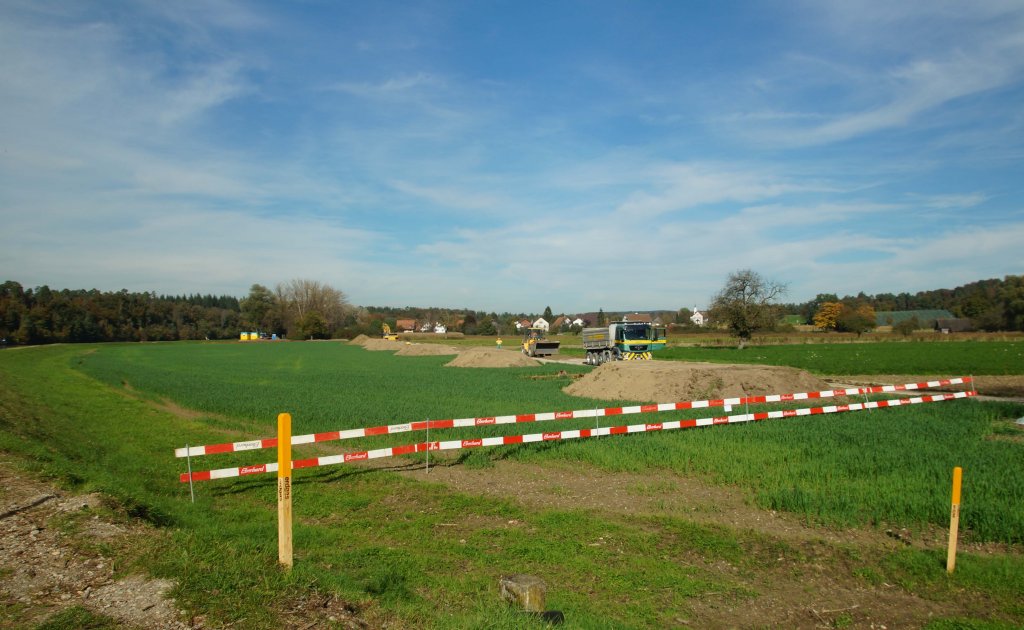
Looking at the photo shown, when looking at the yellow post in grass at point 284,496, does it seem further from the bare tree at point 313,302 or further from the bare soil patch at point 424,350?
the bare tree at point 313,302

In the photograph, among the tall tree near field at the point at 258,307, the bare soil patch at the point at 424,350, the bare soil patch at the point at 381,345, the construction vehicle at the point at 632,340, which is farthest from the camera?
the tall tree near field at the point at 258,307

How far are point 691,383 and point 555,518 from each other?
1519cm

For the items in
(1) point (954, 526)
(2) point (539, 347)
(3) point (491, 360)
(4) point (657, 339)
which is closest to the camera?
(1) point (954, 526)

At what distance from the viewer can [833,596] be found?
249 inches

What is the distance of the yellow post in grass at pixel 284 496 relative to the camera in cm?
619

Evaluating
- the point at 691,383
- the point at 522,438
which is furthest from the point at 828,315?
the point at 522,438

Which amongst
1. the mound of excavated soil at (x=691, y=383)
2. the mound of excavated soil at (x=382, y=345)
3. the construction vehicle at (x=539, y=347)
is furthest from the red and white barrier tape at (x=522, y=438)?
the mound of excavated soil at (x=382, y=345)

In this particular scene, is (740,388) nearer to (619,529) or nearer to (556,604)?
(619,529)

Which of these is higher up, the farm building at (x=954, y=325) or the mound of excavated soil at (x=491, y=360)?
the farm building at (x=954, y=325)

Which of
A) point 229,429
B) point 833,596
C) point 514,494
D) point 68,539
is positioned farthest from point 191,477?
point 833,596

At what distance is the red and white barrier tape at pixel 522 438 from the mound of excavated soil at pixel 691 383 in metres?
4.03

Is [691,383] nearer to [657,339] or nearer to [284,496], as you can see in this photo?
[657,339]

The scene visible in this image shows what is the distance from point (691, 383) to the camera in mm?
22641

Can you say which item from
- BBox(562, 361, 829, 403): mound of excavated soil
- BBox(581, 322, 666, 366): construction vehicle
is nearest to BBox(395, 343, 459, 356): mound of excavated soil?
BBox(581, 322, 666, 366): construction vehicle
